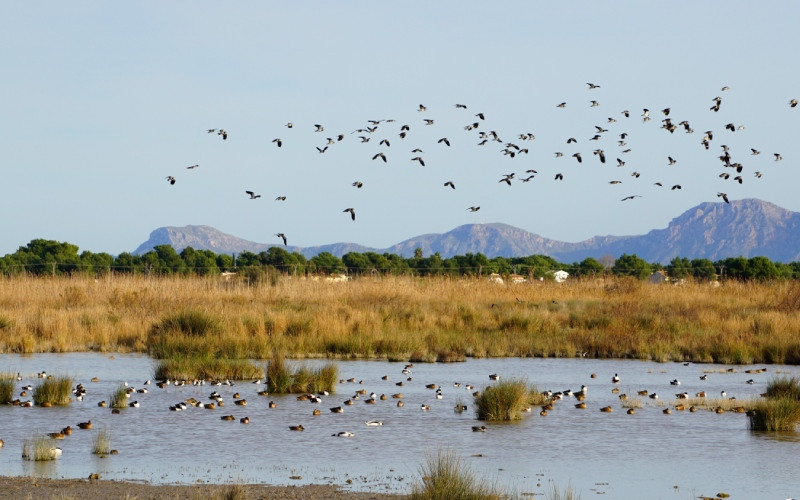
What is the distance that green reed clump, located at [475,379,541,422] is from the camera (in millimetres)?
18038

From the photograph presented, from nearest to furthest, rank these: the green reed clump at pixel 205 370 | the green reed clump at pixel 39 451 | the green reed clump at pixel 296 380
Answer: the green reed clump at pixel 39 451
the green reed clump at pixel 296 380
the green reed clump at pixel 205 370

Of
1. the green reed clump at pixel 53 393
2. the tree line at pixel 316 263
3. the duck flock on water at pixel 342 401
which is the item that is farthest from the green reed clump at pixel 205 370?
the tree line at pixel 316 263

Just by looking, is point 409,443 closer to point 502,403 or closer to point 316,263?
point 502,403

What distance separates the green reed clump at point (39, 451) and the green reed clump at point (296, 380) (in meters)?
7.21

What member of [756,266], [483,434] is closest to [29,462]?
[483,434]

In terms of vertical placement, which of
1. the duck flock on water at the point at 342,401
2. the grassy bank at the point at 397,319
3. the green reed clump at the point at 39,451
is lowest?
Result: the green reed clump at the point at 39,451

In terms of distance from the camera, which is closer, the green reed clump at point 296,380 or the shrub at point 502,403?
the shrub at point 502,403

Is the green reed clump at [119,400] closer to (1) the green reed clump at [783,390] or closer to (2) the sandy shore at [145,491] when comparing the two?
(2) the sandy shore at [145,491]

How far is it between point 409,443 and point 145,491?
188 inches

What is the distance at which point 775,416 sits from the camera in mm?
16922

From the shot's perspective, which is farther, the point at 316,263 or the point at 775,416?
the point at 316,263

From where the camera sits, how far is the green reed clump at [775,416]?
55.6 feet

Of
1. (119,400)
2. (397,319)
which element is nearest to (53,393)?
(119,400)

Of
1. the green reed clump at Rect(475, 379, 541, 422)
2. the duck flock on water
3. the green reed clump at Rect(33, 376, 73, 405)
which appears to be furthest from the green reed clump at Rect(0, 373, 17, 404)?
the green reed clump at Rect(475, 379, 541, 422)
